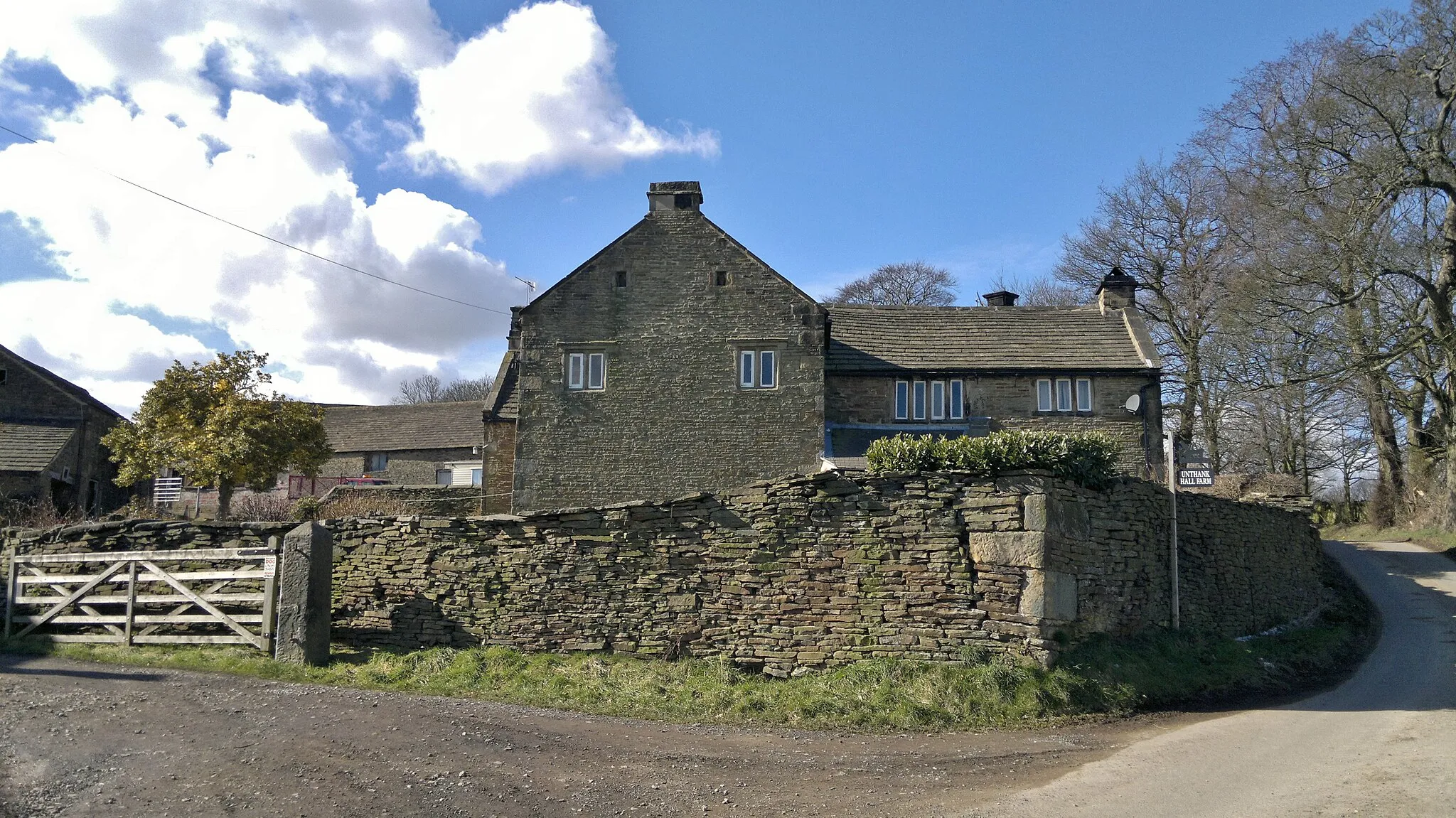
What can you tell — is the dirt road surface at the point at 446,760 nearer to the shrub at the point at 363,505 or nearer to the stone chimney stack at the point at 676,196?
the shrub at the point at 363,505

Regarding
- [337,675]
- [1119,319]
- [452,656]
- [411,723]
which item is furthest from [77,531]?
[1119,319]

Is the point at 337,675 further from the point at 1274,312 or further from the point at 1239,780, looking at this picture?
the point at 1274,312

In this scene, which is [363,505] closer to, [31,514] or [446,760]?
[31,514]

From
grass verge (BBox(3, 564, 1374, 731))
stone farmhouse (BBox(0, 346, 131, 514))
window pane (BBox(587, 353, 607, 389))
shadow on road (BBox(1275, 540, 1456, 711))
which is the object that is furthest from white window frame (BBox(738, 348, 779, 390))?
stone farmhouse (BBox(0, 346, 131, 514))

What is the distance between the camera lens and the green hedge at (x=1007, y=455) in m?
11.5

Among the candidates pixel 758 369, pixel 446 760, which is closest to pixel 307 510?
pixel 758 369

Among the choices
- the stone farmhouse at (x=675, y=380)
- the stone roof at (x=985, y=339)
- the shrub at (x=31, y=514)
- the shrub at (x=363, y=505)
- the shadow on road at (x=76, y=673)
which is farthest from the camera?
the stone roof at (x=985, y=339)

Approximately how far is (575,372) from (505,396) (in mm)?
5530

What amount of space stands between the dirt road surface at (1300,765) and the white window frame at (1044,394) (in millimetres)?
12956

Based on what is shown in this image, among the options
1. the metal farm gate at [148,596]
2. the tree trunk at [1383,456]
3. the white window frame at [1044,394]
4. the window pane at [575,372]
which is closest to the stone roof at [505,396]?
the window pane at [575,372]

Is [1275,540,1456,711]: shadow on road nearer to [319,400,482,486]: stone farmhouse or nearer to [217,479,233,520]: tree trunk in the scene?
[217,479,233,520]: tree trunk

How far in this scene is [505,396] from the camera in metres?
29.7

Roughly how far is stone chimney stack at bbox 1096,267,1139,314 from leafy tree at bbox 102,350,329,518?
24395 mm

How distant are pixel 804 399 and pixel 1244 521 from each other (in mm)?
10943
